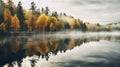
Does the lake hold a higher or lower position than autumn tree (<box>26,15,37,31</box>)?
higher

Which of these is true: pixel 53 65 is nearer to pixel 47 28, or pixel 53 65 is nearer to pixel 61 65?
pixel 61 65

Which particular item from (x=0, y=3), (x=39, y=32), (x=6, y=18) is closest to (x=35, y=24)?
(x=39, y=32)

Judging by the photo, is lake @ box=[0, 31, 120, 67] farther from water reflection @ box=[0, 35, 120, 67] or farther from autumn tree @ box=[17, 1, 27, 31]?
autumn tree @ box=[17, 1, 27, 31]

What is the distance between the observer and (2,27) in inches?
3460

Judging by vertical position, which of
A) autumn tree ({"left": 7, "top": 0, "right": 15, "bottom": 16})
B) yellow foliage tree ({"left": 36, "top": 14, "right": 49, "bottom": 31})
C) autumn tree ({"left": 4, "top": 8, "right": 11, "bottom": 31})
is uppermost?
autumn tree ({"left": 7, "top": 0, "right": 15, "bottom": 16})

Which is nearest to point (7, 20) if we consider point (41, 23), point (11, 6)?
point (11, 6)

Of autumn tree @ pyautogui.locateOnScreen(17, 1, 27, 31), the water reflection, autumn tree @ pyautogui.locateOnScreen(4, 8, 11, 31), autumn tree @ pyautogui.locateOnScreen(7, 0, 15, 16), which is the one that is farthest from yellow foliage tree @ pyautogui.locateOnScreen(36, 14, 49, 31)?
the water reflection

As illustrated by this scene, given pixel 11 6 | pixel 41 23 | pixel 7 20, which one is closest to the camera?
pixel 7 20

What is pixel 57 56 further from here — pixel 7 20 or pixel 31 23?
pixel 31 23

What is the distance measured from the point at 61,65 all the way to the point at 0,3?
86.2 m

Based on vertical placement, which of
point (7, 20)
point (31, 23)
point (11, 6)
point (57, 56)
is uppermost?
point (11, 6)

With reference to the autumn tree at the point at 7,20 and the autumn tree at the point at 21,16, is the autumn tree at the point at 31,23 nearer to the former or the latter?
the autumn tree at the point at 21,16

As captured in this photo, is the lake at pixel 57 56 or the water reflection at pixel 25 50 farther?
the water reflection at pixel 25 50

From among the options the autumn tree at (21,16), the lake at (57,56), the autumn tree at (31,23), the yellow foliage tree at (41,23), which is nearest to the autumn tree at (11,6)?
the autumn tree at (21,16)
